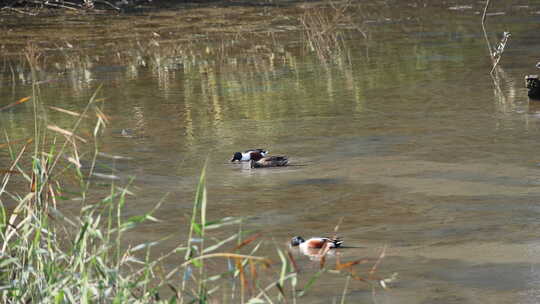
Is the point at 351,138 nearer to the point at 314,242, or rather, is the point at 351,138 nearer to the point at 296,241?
the point at 296,241

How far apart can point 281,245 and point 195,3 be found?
24.8 m

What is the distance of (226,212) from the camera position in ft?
30.2

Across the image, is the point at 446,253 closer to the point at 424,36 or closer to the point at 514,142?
the point at 514,142

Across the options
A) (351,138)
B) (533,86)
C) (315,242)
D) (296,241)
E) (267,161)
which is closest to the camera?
(315,242)

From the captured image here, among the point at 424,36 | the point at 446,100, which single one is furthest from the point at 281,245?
the point at 424,36

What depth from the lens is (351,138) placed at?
12.0 m

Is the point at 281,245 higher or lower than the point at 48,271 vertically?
lower

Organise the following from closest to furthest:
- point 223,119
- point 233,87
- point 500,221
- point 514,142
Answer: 1. point 500,221
2. point 514,142
3. point 223,119
4. point 233,87

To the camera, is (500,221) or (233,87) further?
(233,87)

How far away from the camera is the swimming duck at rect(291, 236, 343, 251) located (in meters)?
7.66

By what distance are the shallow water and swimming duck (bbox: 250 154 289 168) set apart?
9 centimetres

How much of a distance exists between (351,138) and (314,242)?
4394 mm

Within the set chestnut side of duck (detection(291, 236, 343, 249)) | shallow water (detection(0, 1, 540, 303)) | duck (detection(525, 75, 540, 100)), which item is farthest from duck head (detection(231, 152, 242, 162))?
duck (detection(525, 75, 540, 100))

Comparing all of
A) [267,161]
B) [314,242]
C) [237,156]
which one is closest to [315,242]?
[314,242]
